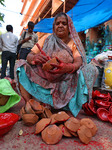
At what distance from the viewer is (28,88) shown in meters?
1.66

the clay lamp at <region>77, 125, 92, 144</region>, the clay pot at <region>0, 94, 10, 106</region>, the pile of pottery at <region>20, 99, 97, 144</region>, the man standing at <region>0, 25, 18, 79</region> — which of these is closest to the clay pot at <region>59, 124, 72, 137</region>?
the pile of pottery at <region>20, 99, 97, 144</region>

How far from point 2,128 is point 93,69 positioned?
4.28 feet

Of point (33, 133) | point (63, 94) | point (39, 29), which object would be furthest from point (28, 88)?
point (39, 29)

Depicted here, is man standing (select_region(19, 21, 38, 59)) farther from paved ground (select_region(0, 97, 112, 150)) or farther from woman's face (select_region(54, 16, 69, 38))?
paved ground (select_region(0, 97, 112, 150))

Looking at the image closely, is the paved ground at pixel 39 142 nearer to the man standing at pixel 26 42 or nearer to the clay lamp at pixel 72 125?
the clay lamp at pixel 72 125

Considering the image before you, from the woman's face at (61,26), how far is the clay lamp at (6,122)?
129cm

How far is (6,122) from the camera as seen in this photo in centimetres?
104

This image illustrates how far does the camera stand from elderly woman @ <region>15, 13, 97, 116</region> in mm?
1594

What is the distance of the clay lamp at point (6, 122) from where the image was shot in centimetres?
97

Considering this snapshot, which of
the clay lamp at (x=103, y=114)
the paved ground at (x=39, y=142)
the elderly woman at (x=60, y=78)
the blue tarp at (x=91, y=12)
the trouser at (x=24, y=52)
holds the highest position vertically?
the blue tarp at (x=91, y=12)

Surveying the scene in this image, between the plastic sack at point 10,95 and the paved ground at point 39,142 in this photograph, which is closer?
the paved ground at point 39,142

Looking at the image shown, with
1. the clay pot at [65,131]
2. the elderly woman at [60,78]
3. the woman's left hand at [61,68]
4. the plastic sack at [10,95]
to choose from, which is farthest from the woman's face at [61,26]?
the clay pot at [65,131]

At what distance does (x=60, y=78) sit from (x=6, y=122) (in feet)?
2.83

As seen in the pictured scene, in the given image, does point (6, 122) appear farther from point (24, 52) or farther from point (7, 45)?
point (7, 45)
